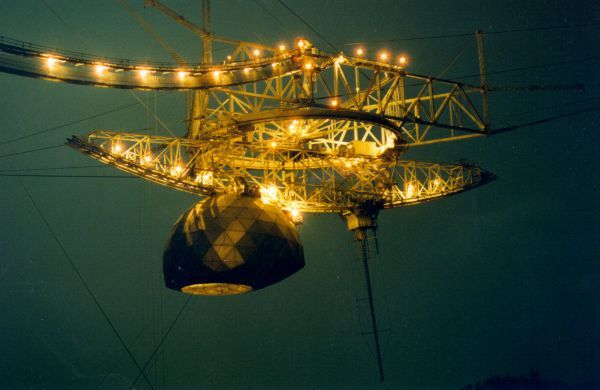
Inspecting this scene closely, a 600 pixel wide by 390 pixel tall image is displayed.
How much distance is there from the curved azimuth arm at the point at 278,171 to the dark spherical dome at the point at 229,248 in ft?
5.68

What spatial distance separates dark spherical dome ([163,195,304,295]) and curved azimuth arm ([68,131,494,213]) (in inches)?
68.1

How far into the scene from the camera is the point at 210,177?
125 feet

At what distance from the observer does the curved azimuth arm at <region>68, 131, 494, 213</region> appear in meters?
35.1

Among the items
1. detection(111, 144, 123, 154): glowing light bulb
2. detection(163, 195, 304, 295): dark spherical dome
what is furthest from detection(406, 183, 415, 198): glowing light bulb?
detection(111, 144, 123, 154): glowing light bulb

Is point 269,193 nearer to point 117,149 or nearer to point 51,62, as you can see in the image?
point 117,149

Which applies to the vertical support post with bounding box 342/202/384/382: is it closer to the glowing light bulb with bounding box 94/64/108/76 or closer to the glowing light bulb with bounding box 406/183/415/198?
the glowing light bulb with bounding box 406/183/415/198

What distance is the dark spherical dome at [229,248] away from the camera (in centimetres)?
3441

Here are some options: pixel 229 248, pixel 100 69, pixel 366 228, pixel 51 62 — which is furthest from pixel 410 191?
pixel 51 62

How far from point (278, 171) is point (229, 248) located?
839cm

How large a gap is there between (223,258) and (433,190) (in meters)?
16.5

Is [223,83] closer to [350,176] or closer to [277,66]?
[277,66]

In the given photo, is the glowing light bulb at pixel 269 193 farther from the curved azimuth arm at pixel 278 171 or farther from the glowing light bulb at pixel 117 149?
the glowing light bulb at pixel 117 149

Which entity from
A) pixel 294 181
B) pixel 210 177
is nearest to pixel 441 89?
pixel 294 181

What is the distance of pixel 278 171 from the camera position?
41.6 metres
